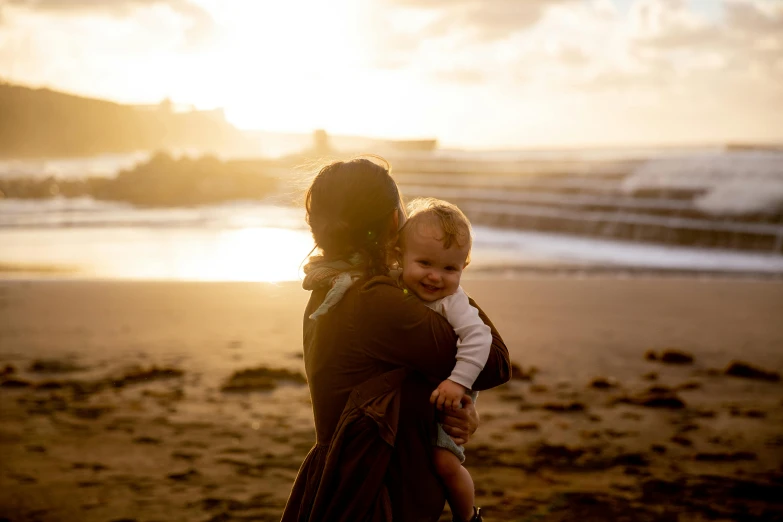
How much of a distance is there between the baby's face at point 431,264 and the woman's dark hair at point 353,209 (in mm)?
69

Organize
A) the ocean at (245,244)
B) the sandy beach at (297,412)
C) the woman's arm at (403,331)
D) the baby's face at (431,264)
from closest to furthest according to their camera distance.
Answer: the woman's arm at (403,331)
the baby's face at (431,264)
the sandy beach at (297,412)
the ocean at (245,244)

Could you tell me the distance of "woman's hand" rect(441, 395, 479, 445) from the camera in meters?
1.82

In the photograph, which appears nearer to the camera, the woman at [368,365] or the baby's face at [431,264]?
the woman at [368,365]

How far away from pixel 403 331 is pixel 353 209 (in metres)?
0.31

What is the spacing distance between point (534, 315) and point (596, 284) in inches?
79.5

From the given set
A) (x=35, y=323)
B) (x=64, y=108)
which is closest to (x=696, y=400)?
(x=35, y=323)

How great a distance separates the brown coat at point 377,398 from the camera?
175 centimetres

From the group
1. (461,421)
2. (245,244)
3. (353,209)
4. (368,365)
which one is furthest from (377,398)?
(245,244)

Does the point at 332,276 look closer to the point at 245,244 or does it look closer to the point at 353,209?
the point at 353,209

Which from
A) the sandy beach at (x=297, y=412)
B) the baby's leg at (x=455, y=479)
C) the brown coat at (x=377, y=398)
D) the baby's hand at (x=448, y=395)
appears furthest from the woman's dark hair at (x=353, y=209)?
the sandy beach at (x=297, y=412)

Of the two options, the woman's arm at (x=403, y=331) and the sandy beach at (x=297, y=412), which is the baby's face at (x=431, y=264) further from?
the sandy beach at (x=297, y=412)

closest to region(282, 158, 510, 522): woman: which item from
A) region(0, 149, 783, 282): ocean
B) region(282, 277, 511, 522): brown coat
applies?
region(282, 277, 511, 522): brown coat

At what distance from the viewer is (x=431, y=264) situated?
1.87 m

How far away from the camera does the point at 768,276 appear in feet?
31.0
